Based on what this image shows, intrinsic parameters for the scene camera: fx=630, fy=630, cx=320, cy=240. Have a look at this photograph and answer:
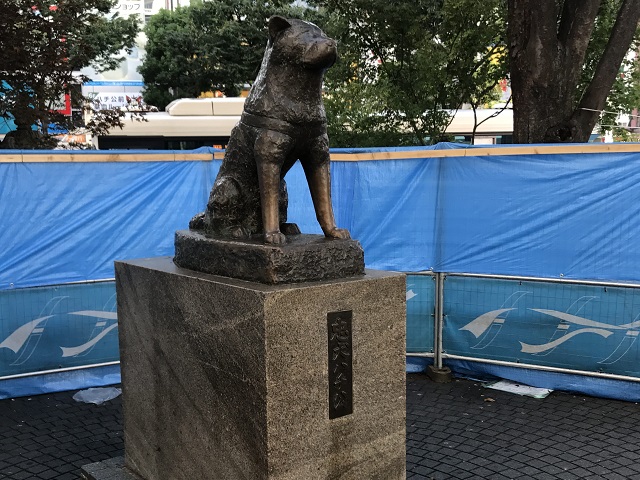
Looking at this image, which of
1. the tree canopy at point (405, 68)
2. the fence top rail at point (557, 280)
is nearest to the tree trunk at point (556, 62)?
the fence top rail at point (557, 280)

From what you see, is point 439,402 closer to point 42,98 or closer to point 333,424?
point 333,424

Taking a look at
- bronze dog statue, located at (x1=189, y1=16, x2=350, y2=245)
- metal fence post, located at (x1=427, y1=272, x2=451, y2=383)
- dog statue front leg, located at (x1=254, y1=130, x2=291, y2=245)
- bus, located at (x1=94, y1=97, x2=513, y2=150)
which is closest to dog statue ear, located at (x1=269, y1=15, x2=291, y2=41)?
bronze dog statue, located at (x1=189, y1=16, x2=350, y2=245)

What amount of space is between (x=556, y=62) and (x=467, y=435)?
224 inches

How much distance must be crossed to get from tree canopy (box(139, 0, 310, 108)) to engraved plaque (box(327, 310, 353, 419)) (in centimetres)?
Result: 2021

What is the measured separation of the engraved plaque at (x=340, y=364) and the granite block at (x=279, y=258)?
27cm

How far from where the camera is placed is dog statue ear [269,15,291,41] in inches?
136

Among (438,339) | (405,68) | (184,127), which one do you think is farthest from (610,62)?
(184,127)

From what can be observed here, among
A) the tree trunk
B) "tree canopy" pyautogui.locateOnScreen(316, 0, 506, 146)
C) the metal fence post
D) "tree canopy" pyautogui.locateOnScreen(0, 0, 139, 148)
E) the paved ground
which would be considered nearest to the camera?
the paved ground

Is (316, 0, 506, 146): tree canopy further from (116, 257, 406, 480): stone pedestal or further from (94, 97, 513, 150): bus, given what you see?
(116, 257, 406, 480): stone pedestal

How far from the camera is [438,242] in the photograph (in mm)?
7059

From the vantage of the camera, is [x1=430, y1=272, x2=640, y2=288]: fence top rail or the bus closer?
[x1=430, y1=272, x2=640, y2=288]: fence top rail

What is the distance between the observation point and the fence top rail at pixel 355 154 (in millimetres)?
6243

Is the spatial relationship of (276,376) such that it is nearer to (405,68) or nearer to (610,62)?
(610,62)

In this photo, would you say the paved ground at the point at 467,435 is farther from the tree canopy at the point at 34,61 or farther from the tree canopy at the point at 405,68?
the tree canopy at the point at 405,68
